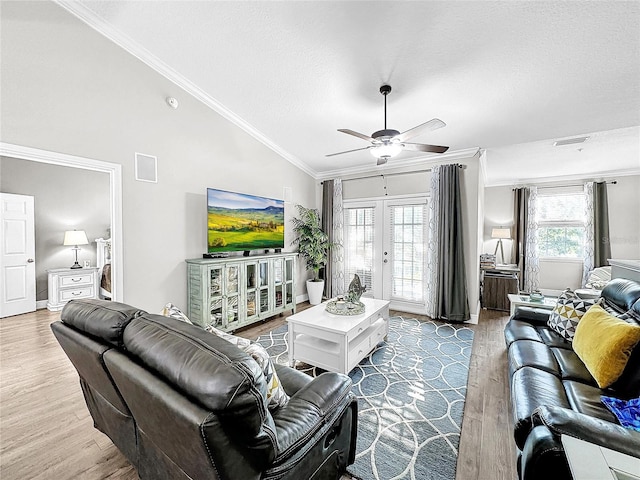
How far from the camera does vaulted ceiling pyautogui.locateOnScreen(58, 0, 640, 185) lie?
6.72ft

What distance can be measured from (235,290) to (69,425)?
6.34ft

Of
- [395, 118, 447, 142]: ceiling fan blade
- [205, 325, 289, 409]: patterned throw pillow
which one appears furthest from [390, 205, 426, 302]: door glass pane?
[205, 325, 289, 409]: patterned throw pillow

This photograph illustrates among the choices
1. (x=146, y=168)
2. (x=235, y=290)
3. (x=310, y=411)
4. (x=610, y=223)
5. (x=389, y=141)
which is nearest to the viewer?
(x=310, y=411)

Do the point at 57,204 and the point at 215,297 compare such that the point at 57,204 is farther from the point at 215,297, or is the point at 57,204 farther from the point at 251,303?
the point at 251,303

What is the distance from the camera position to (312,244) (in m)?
5.17

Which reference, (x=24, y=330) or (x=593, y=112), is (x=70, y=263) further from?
(x=593, y=112)

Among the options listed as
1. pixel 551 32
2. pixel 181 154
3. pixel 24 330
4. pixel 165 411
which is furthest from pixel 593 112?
pixel 24 330

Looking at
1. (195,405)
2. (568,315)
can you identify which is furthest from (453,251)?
(195,405)

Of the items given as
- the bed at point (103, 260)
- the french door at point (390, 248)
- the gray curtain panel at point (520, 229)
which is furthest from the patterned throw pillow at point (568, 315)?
the bed at point (103, 260)

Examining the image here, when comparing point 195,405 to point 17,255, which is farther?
point 17,255

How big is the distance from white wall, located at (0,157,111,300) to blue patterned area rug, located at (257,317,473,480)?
4.29 m

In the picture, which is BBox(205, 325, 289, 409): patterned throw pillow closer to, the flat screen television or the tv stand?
the tv stand

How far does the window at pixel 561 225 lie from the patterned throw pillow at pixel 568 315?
15.4ft

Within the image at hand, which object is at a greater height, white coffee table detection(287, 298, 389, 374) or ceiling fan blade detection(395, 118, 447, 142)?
ceiling fan blade detection(395, 118, 447, 142)
